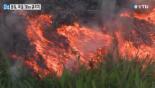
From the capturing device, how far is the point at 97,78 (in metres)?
3.88

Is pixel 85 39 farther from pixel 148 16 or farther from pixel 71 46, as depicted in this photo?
pixel 148 16

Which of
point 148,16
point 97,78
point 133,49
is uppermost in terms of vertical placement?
point 148,16

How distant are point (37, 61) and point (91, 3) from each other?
2.11ft

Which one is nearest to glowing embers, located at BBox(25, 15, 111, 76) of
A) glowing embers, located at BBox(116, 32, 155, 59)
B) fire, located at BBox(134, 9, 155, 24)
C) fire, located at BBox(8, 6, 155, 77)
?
fire, located at BBox(8, 6, 155, 77)

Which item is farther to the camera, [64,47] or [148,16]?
[148,16]

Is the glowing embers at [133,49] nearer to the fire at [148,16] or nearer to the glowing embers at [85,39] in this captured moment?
the glowing embers at [85,39]

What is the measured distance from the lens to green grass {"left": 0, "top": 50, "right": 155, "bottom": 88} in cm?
384

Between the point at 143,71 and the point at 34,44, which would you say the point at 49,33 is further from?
the point at 143,71

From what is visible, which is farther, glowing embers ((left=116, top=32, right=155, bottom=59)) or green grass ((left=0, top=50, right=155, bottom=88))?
glowing embers ((left=116, top=32, right=155, bottom=59))

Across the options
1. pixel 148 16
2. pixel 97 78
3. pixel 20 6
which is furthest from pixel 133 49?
pixel 20 6

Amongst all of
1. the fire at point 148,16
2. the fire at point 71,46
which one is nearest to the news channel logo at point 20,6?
the fire at point 71,46

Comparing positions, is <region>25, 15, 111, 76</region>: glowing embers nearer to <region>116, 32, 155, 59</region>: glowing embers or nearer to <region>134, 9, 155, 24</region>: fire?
<region>116, 32, 155, 59</region>: glowing embers

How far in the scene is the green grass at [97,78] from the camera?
12.6 feet

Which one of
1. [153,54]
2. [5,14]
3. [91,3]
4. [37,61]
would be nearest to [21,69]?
[37,61]
